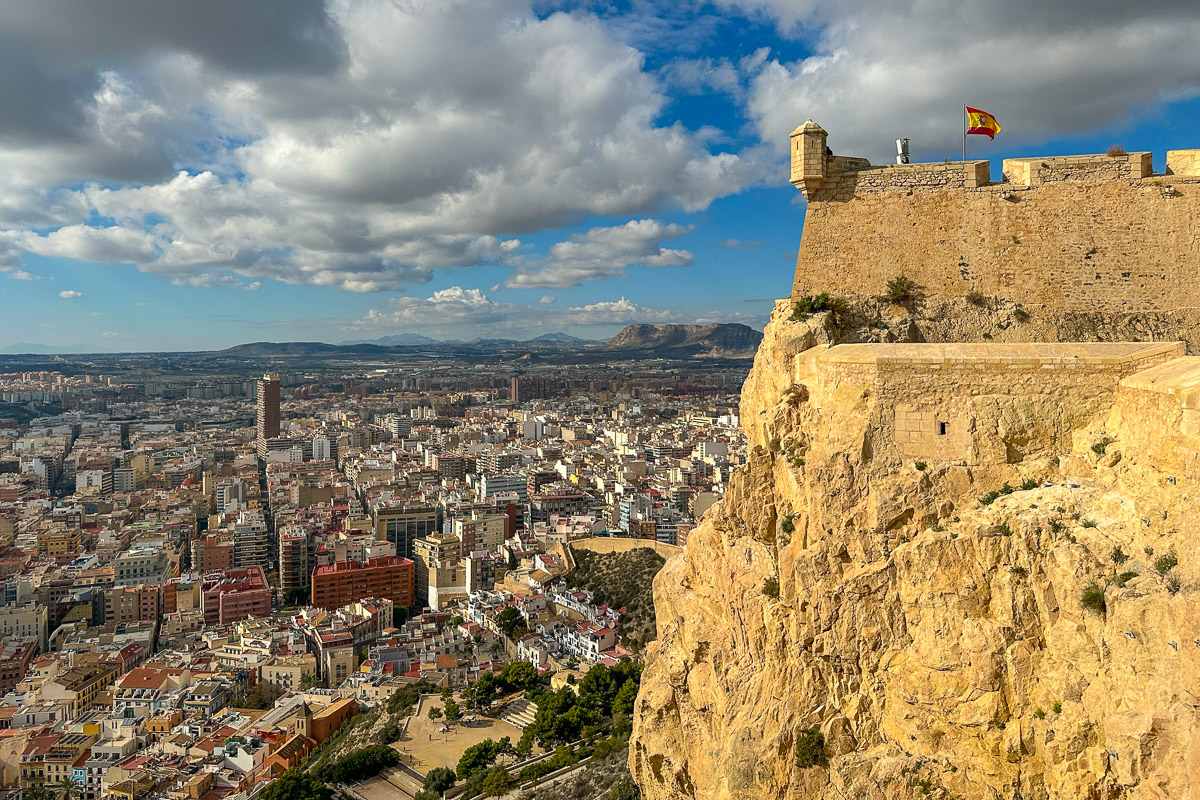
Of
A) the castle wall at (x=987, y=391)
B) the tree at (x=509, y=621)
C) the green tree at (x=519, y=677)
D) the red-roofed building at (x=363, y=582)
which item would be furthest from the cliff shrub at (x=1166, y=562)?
the red-roofed building at (x=363, y=582)

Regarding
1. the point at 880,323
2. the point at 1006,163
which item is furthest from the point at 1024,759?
the point at 1006,163

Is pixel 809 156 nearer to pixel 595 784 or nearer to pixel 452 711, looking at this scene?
pixel 595 784

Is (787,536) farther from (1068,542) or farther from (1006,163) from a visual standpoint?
(1006,163)

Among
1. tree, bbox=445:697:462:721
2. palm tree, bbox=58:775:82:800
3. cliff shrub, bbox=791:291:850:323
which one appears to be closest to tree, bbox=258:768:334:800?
tree, bbox=445:697:462:721

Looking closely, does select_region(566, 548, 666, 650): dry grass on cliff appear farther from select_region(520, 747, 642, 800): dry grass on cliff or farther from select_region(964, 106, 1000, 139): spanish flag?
select_region(964, 106, 1000, 139): spanish flag

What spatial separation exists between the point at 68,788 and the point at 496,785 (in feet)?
60.8

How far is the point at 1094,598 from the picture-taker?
277 inches

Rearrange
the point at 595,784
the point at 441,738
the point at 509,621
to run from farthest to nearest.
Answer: the point at 509,621, the point at 441,738, the point at 595,784

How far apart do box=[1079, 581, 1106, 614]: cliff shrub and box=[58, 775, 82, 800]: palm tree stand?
111 ft

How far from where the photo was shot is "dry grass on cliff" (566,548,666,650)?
34.6 m

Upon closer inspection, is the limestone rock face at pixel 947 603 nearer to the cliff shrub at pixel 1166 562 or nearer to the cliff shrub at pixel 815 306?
the cliff shrub at pixel 1166 562

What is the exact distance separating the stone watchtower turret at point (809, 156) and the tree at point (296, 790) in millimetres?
21636

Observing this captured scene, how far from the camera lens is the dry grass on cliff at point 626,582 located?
1361 inches

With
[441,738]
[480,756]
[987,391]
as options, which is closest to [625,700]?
[480,756]
